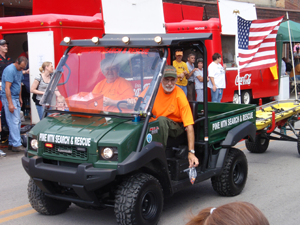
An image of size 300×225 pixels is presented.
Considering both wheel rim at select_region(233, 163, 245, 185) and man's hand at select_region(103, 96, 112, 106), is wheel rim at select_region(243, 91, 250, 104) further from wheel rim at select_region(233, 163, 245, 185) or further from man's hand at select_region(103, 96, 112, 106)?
man's hand at select_region(103, 96, 112, 106)

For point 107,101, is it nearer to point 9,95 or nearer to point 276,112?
point 276,112

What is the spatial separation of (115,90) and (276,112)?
4409 mm

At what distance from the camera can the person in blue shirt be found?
330 inches

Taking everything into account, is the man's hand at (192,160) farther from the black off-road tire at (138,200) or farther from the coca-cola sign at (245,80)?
the coca-cola sign at (245,80)

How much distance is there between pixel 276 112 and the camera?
309 inches

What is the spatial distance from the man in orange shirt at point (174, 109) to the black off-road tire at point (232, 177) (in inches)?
29.7

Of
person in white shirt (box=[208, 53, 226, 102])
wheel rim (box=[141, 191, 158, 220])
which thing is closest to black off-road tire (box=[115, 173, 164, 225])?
wheel rim (box=[141, 191, 158, 220])

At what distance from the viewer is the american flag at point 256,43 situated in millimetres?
9695

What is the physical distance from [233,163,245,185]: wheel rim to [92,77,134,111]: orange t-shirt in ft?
7.22

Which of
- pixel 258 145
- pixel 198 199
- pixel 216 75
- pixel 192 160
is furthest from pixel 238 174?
pixel 216 75

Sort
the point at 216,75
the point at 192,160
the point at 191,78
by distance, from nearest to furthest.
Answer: the point at 192,160
the point at 191,78
the point at 216,75

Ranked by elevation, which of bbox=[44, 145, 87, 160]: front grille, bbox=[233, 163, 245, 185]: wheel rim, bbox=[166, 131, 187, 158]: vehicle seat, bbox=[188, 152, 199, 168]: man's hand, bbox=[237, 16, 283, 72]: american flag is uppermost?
bbox=[237, 16, 283, 72]: american flag

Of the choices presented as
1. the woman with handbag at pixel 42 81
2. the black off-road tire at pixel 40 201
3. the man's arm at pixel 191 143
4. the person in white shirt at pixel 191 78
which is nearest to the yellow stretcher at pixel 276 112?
the man's arm at pixel 191 143

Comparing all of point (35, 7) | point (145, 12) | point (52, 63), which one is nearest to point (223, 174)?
point (145, 12)
